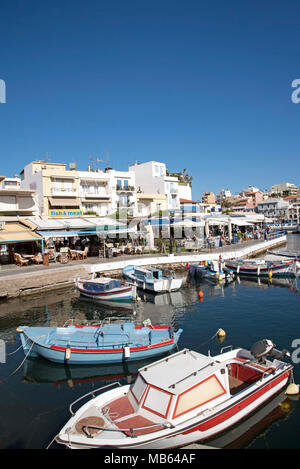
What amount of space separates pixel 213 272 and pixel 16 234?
20035 mm

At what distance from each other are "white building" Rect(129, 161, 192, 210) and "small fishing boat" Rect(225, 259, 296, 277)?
1009 inches

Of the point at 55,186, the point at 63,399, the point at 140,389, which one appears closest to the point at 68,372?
the point at 63,399

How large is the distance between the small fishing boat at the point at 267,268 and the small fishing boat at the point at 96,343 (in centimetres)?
1853

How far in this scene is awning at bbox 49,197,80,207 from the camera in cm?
3912

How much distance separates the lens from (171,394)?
26.8ft

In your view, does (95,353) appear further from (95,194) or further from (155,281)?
(95,194)

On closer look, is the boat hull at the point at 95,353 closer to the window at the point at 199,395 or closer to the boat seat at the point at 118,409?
the boat seat at the point at 118,409

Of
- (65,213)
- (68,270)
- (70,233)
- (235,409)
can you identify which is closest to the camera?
(235,409)

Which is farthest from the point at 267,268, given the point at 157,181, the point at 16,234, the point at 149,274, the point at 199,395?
the point at 157,181

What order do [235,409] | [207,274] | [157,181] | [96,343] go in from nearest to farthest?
[235,409]
[96,343]
[207,274]
[157,181]

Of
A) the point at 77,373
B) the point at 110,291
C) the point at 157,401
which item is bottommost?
the point at 77,373

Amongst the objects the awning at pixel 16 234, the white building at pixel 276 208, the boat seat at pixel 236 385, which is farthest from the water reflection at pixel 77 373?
the white building at pixel 276 208

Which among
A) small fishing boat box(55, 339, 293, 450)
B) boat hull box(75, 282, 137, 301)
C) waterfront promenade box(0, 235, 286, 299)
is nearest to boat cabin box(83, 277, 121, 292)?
boat hull box(75, 282, 137, 301)
